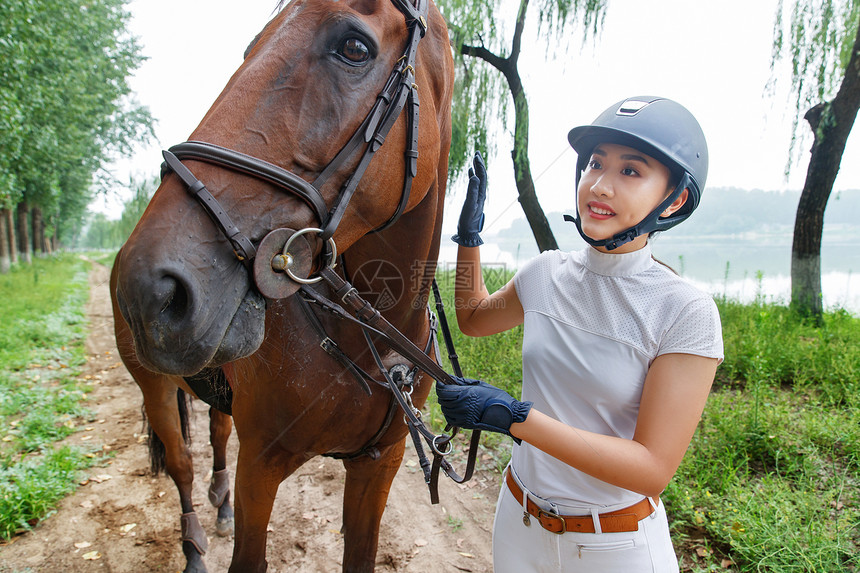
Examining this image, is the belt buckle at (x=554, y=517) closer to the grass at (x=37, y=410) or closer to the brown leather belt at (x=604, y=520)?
the brown leather belt at (x=604, y=520)

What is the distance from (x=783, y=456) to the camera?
11.2 feet

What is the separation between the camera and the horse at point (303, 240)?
1.04m

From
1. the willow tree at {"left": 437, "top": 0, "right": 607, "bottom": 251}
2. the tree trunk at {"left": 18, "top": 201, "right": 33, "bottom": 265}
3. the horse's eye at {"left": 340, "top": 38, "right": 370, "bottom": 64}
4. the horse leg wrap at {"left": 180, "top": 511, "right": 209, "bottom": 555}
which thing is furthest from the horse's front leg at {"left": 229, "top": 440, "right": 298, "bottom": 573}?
the tree trunk at {"left": 18, "top": 201, "right": 33, "bottom": 265}

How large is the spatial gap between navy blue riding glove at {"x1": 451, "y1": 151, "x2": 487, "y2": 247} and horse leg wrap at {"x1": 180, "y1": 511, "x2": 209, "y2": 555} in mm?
2814

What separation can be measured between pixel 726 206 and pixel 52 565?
13.1 m

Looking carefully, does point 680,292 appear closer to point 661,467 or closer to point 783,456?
point 661,467

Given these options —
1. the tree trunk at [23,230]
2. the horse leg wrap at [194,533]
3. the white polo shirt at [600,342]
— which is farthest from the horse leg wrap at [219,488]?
the tree trunk at [23,230]

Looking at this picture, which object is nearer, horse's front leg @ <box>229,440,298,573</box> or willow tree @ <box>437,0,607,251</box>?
horse's front leg @ <box>229,440,298,573</box>

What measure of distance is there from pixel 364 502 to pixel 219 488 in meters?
2.06

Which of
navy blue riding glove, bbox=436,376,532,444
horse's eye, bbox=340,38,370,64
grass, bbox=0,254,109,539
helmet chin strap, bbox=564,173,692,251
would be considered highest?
horse's eye, bbox=340,38,370,64

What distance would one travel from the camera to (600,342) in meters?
1.45

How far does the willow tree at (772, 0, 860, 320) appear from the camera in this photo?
5801 millimetres

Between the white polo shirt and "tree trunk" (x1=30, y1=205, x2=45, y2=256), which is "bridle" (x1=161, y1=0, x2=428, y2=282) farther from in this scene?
"tree trunk" (x1=30, y1=205, x2=45, y2=256)

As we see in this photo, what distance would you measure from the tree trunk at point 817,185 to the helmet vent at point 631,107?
6328mm
